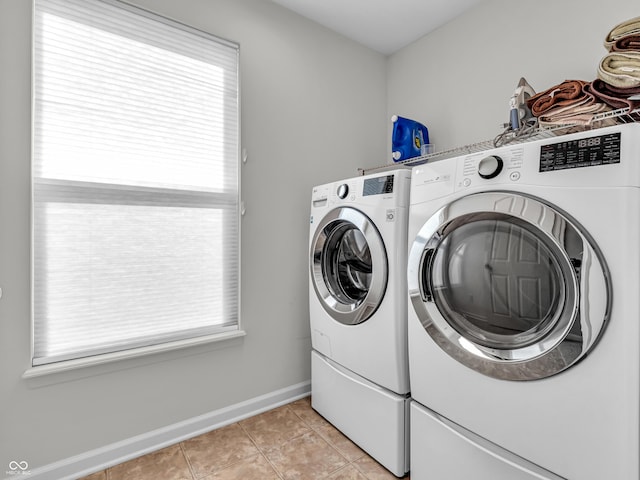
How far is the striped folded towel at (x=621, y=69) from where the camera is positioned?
3.60ft

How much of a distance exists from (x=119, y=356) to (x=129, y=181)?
32.0 inches

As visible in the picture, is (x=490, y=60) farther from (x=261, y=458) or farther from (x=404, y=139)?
(x=261, y=458)

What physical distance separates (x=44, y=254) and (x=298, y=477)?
144 centimetres

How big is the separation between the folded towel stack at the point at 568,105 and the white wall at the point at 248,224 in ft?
3.91

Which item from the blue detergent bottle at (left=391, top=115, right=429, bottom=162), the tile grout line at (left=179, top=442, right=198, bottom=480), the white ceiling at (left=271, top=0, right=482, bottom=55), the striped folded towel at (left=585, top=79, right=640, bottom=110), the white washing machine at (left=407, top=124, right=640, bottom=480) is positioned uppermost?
the white ceiling at (left=271, top=0, right=482, bottom=55)

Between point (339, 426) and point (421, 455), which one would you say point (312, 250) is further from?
point (421, 455)

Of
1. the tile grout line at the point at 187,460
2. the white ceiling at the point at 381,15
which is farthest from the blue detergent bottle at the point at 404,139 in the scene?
the tile grout line at the point at 187,460

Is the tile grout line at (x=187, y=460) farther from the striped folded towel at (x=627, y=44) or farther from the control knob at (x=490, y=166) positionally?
the striped folded towel at (x=627, y=44)

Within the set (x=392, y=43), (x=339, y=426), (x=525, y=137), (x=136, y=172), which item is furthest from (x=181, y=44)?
(x=339, y=426)

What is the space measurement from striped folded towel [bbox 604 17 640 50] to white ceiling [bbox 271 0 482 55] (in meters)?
1.03

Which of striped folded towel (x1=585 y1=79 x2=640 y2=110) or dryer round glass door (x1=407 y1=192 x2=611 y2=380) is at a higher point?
striped folded towel (x1=585 y1=79 x2=640 y2=110)

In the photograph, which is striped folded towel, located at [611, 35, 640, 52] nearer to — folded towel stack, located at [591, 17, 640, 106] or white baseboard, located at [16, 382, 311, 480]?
folded towel stack, located at [591, 17, 640, 106]

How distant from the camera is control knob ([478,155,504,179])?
3.28 ft

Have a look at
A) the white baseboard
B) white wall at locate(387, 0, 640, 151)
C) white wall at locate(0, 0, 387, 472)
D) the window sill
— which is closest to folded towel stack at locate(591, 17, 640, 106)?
white wall at locate(387, 0, 640, 151)
